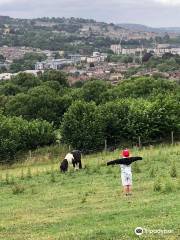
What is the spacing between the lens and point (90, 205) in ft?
63.3

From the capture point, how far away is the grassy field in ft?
46.8

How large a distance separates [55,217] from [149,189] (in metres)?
5.10

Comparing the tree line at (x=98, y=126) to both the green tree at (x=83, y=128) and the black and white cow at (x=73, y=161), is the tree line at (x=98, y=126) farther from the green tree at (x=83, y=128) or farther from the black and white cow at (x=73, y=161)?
the black and white cow at (x=73, y=161)

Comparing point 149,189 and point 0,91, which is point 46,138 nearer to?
point 149,189

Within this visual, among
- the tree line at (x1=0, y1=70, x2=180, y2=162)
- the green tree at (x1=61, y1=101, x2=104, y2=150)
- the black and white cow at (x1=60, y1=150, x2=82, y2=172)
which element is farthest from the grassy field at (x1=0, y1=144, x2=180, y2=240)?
the tree line at (x1=0, y1=70, x2=180, y2=162)

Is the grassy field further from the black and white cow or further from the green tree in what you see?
the green tree

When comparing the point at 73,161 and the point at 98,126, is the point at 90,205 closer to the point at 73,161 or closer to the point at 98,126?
the point at 73,161

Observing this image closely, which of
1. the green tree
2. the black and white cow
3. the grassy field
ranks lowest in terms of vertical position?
the green tree

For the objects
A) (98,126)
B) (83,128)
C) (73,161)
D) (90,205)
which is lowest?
(83,128)

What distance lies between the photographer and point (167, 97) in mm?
53500

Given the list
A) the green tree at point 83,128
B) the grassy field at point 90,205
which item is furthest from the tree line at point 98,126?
the grassy field at point 90,205

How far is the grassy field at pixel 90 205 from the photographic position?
14.2 m

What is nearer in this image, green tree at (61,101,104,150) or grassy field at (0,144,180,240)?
grassy field at (0,144,180,240)

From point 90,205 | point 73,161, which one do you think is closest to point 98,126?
point 73,161
